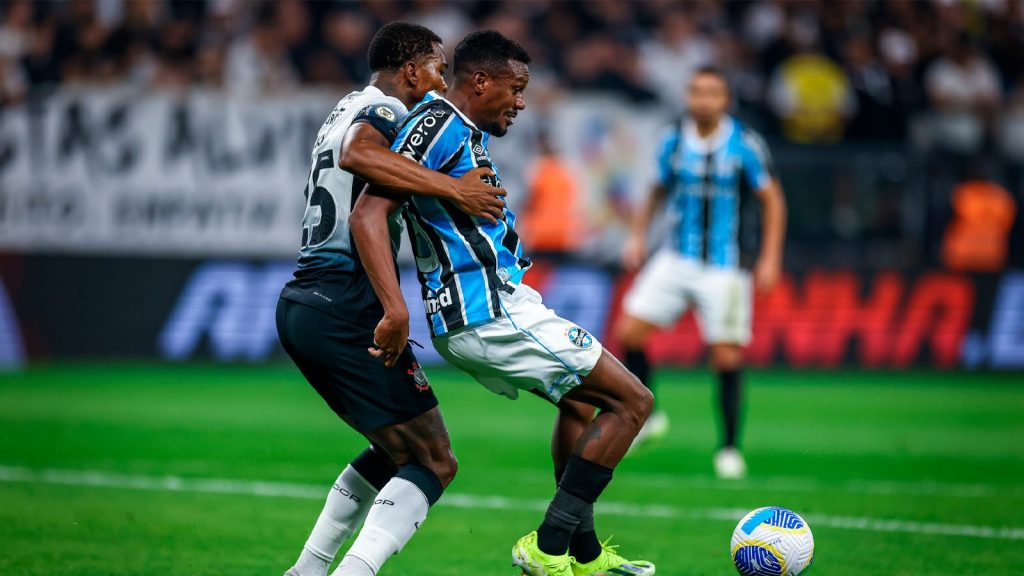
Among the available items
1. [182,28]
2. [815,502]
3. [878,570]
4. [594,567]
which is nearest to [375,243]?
[594,567]

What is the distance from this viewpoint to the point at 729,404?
942 cm

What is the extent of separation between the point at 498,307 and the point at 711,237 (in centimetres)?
499

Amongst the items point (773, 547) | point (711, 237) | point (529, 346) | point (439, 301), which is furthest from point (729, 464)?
point (439, 301)

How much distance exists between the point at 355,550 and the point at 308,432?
21.0 ft

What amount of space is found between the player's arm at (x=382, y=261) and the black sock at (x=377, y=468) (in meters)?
0.77

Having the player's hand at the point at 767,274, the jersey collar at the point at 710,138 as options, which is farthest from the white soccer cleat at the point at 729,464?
the jersey collar at the point at 710,138

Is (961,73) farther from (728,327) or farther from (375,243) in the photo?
(375,243)

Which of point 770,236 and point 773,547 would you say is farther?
point 770,236

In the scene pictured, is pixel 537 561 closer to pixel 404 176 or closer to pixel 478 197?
pixel 478 197

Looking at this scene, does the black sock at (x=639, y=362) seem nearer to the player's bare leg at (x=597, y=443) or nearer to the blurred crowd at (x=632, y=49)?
the player's bare leg at (x=597, y=443)

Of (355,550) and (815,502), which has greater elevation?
(355,550)

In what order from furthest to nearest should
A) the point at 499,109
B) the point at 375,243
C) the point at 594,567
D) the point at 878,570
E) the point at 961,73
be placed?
the point at 961,73
the point at 878,570
the point at 594,567
the point at 499,109
the point at 375,243

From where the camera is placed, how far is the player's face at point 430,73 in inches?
212

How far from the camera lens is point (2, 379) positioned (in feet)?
45.8
